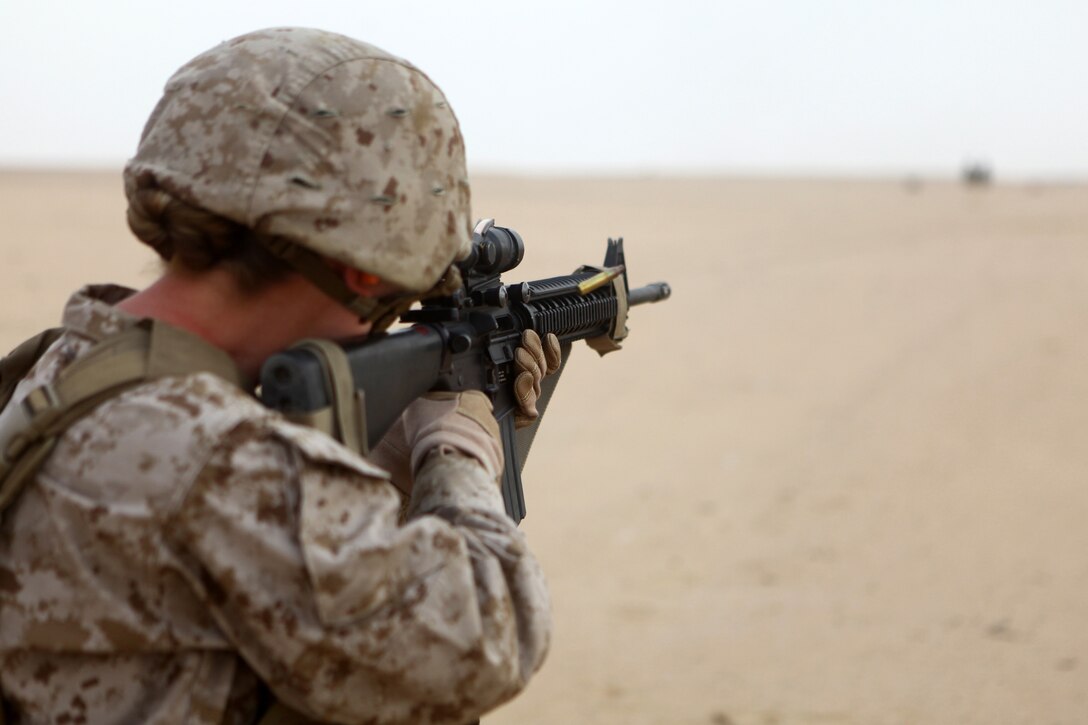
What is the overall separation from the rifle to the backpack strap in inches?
5.7

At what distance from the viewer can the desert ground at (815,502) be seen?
5262mm

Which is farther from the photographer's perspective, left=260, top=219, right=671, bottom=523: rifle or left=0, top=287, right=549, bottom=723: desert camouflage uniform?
left=260, top=219, right=671, bottom=523: rifle

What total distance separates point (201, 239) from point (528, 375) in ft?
3.08

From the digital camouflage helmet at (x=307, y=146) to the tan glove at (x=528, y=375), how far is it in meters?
0.73

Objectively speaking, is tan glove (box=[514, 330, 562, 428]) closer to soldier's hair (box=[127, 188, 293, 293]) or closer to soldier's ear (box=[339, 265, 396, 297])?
soldier's ear (box=[339, 265, 396, 297])

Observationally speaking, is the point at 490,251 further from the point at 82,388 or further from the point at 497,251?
the point at 82,388

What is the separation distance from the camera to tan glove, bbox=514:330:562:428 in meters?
2.46

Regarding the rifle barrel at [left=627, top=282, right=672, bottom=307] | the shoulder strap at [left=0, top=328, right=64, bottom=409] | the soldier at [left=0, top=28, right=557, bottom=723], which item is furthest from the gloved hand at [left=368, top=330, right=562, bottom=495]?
the rifle barrel at [left=627, top=282, right=672, bottom=307]

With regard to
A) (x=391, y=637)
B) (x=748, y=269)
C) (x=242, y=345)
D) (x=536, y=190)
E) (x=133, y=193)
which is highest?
(x=133, y=193)

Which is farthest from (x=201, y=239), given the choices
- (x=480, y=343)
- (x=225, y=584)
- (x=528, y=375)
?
(x=528, y=375)

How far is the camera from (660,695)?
5.14 meters

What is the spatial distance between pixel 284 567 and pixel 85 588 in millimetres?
263

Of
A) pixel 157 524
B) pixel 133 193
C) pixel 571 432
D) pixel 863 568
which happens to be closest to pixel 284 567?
pixel 157 524

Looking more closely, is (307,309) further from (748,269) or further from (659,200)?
(659,200)
